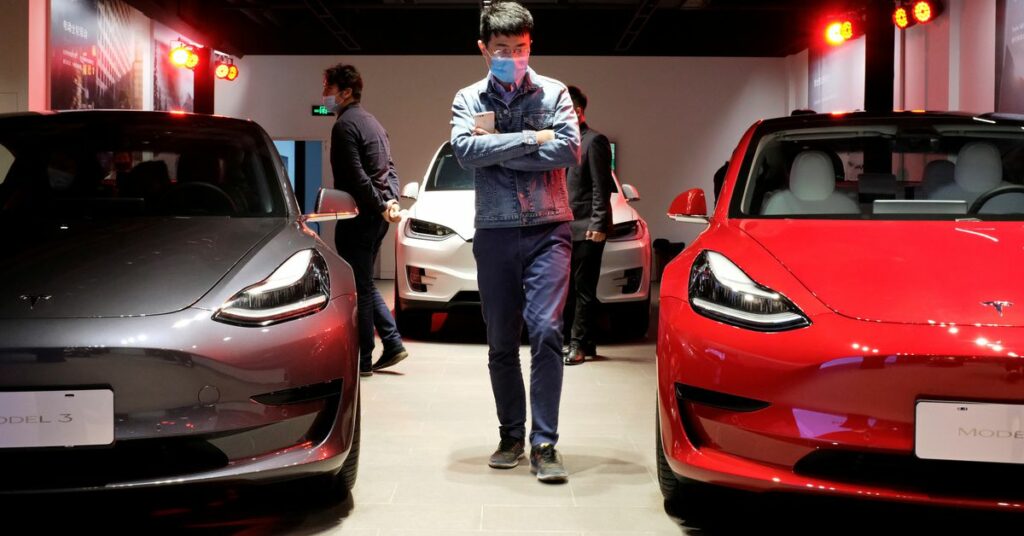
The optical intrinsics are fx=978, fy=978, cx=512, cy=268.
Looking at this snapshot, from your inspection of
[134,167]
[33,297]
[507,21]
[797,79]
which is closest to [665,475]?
[507,21]

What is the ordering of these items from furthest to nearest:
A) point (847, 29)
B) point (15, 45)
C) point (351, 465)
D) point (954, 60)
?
1. point (847, 29)
2. point (954, 60)
3. point (15, 45)
4. point (351, 465)

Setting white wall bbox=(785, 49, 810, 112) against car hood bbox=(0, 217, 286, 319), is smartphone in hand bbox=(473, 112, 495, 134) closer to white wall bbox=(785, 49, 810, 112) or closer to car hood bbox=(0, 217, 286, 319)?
car hood bbox=(0, 217, 286, 319)

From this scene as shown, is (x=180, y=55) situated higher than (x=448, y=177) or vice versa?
(x=180, y=55)

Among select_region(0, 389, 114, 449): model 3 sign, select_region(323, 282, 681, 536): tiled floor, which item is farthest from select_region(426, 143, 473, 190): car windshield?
select_region(0, 389, 114, 449): model 3 sign

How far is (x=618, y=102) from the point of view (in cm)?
1445

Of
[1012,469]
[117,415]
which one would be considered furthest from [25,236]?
[1012,469]

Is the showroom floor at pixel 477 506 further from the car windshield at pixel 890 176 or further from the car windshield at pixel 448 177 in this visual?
the car windshield at pixel 448 177

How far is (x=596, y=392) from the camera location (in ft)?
15.5

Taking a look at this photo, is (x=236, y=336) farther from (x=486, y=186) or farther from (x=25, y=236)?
(x=486, y=186)

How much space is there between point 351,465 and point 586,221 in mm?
3011

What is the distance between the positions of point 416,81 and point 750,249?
40.1 ft

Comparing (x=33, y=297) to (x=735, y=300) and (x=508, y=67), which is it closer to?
(x=508, y=67)

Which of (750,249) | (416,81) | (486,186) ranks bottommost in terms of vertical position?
(750,249)

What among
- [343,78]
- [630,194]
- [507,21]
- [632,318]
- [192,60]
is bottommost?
[632,318]
